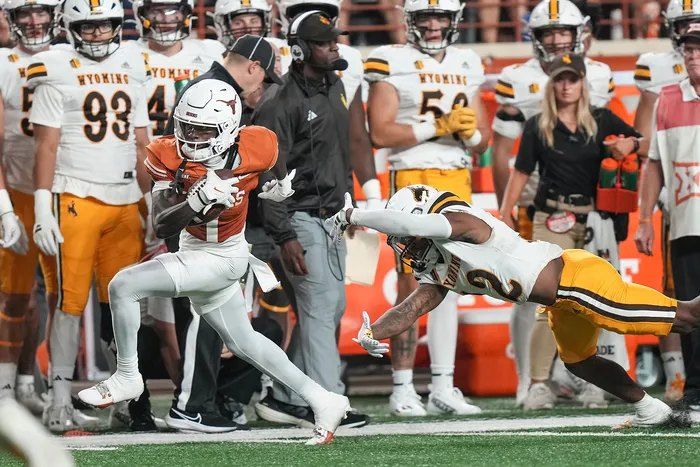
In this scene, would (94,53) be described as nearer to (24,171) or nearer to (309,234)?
(24,171)

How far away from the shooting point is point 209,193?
542 centimetres

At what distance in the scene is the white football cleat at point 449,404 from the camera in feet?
23.5

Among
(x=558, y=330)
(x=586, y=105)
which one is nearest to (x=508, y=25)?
(x=586, y=105)

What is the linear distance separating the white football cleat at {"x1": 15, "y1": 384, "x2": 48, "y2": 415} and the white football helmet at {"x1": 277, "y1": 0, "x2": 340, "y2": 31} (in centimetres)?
230

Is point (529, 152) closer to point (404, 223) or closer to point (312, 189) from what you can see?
point (312, 189)

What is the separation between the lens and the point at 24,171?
736cm

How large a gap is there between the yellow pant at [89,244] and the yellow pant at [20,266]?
27 cm

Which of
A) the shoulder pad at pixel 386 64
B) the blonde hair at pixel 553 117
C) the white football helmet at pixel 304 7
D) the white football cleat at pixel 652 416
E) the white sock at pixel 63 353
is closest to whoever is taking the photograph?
the white football cleat at pixel 652 416

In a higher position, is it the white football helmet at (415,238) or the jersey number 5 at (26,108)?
the jersey number 5 at (26,108)

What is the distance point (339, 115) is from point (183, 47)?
137cm

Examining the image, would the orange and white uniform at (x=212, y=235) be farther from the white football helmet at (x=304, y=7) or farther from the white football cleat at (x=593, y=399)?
the white football cleat at (x=593, y=399)

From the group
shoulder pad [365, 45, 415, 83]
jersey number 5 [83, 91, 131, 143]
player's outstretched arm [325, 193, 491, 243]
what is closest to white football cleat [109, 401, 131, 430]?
jersey number 5 [83, 91, 131, 143]

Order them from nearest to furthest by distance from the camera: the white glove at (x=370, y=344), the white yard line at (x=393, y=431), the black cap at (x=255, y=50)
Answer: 1. the white glove at (x=370, y=344)
2. the white yard line at (x=393, y=431)
3. the black cap at (x=255, y=50)

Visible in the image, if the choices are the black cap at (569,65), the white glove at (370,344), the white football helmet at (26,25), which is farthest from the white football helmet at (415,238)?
the white football helmet at (26,25)
